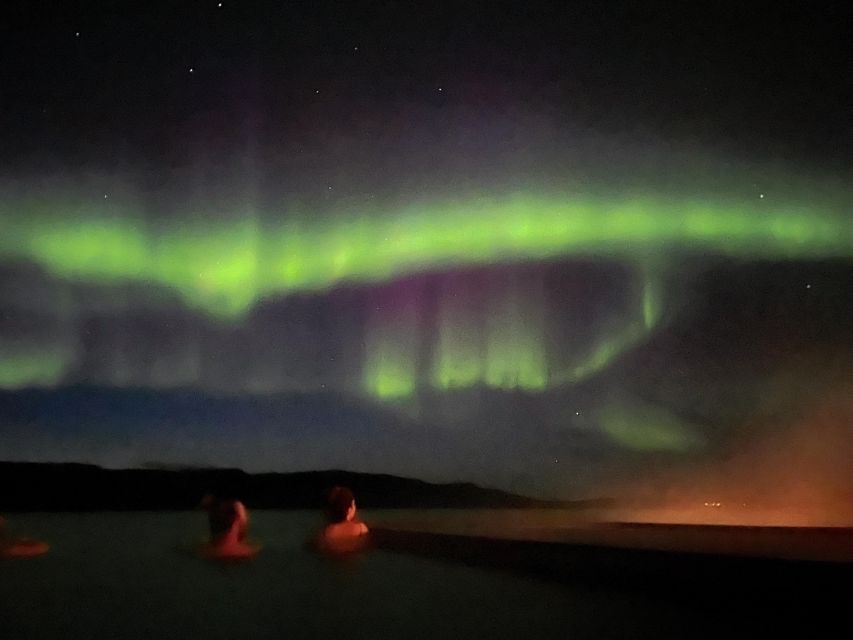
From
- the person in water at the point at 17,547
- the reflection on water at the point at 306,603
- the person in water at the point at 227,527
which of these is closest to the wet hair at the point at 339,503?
the reflection on water at the point at 306,603

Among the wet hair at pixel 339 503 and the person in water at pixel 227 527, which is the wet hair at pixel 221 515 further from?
the wet hair at pixel 339 503

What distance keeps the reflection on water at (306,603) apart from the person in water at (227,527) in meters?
0.23

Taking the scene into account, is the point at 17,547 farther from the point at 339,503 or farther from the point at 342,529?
the point at 339,503

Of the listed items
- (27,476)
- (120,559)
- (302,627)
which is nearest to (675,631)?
(302,627)

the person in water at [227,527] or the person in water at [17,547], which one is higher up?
the person in water at [227,527]

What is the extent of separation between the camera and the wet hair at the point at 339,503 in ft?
30.1

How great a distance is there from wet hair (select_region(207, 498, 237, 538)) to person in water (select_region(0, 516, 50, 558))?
2.43m

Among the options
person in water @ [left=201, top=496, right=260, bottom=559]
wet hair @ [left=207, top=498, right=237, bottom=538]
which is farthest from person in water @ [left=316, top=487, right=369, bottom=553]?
wet hair @ [left=207, top=498, right=237, bottom=538]

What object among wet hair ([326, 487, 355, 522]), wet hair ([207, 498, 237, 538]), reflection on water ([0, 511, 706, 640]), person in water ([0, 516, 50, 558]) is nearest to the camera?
reflection on water ([0, 511, 706, 640])

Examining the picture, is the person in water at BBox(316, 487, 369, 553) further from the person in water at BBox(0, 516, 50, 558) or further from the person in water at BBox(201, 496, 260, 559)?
the person in water at BBox(0, 516, 50, 558)

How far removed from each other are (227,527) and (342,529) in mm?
1129

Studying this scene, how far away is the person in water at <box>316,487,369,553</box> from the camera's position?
9266 millimetres

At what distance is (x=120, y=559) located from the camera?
1009cm

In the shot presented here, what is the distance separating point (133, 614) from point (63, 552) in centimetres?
570
